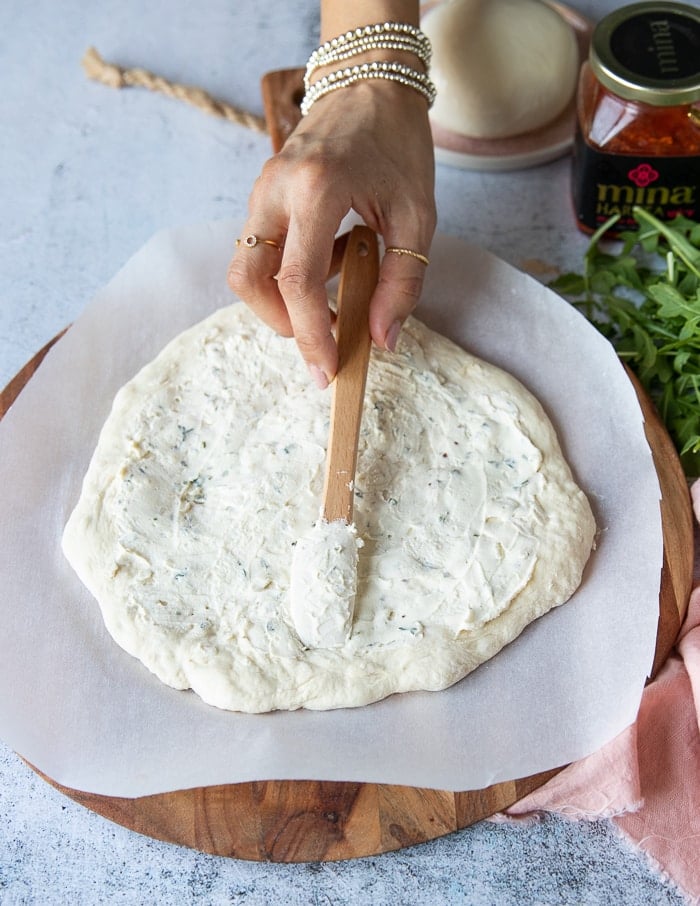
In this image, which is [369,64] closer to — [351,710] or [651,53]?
[651,53]

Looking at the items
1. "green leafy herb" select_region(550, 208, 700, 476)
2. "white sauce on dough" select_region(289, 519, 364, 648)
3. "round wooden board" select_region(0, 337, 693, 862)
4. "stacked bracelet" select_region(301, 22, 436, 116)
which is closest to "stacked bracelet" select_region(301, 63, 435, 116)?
"stacked bracelet" select_region(301, 22, 436, 116)

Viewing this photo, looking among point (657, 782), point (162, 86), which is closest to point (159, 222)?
point (162, 86)

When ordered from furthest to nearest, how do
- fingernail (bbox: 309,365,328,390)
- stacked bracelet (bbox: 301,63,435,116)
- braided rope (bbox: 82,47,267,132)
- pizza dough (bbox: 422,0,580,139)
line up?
braided rope (bbox: 82,47,267,132), pizza dough (bbox: 422,0,580,139), stacked bracelet (bbox: 301,63,435,116), fingernail (bbox: 309,365,328,390)

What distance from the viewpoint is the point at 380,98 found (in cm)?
174

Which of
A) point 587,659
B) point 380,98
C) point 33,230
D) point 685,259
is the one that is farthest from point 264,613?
point 33,230

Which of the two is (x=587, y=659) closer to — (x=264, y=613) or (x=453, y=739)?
(x=453, y=739)

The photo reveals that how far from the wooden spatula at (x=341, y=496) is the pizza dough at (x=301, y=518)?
4 cm

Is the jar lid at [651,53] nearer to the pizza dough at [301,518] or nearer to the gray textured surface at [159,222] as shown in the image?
the gray textured surface at [159,222]

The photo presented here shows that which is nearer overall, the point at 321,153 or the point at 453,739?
the point at 453,739

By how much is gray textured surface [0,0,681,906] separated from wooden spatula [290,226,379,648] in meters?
0.39

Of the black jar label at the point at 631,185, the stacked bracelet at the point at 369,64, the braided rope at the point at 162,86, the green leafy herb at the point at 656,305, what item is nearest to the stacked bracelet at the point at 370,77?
the stacked bracelet at the point at 369,64

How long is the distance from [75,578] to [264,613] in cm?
35

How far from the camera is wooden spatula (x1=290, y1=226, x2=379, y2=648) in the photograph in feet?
4.88

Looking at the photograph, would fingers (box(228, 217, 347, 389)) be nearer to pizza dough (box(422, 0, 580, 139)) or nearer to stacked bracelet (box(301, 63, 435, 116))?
stacked bracelet (box(301, 63, 435, 116))
